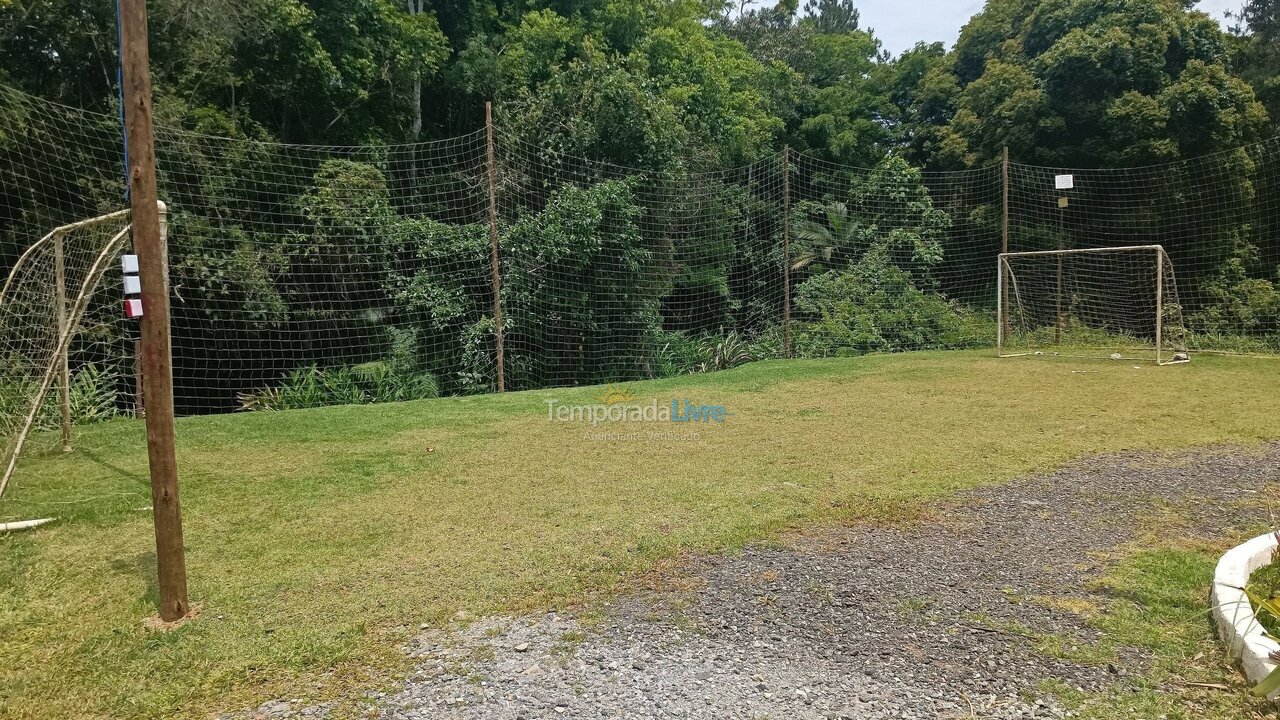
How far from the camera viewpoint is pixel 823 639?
6.11 feet

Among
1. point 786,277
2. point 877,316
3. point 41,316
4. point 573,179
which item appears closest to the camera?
point 41,316

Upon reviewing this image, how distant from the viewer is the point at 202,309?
22.8 feet

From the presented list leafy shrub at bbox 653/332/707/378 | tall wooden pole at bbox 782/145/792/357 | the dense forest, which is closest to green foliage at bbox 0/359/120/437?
the dense forest

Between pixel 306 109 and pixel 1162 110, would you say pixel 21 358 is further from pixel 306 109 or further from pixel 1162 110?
pixel 1162 110

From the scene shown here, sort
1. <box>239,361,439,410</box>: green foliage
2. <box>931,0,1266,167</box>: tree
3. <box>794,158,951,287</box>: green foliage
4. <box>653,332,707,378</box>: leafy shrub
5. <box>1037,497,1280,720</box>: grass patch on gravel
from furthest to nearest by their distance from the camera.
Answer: <box>794,158,951,287</box>: green foliage
<box>931,0,1266,167</box>: tree
<box>653,332,707,378</box>: leafy shrub
<box>239,361,439,410</box>: green foliage
<box>1037,497,1280,720</box>: grass patch on gravel

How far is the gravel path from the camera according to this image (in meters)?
1.58

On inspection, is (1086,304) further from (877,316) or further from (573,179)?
(573,179)

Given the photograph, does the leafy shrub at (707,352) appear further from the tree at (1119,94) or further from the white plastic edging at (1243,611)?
the white plastic edging at (1243,611)

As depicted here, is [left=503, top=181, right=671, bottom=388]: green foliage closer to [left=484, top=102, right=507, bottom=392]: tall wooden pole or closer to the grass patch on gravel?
[left=484, top=102, right=507, bottom=392]: tall wooden pole

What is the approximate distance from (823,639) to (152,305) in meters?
2.06

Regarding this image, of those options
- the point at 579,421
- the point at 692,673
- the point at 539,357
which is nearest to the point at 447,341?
the point at 539,357

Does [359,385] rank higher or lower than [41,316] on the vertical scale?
lower

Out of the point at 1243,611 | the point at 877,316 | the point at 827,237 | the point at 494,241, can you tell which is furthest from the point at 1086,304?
the point at 1243,611

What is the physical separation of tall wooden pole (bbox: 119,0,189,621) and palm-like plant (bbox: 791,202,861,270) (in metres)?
9.14
